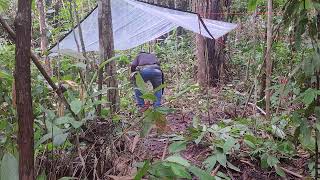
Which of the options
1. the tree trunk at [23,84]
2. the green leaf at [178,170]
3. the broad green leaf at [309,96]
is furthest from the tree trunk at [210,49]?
the tree trunk at [23,84]

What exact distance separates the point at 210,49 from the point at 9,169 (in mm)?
5592

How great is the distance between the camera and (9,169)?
1.15m

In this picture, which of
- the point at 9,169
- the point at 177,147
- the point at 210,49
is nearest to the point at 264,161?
the point at 177,147

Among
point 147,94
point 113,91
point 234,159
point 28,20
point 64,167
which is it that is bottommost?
point 234,159

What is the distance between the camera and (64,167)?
5.90ft

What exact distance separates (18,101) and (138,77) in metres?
0.56

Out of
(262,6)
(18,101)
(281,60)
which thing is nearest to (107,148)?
(18,101)

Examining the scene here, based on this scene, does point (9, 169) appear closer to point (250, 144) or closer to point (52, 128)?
point (52, 128)

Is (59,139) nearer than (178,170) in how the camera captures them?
No

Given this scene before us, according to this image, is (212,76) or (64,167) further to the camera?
(212,76)

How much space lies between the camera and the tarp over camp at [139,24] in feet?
13.7

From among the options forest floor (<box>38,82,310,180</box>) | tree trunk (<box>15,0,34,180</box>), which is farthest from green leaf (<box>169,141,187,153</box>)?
tree trunk (<box>15,0,34,180</box>)

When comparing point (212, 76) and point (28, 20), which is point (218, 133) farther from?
point (212, 76)

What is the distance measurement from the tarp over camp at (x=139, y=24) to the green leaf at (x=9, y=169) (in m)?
2.86
